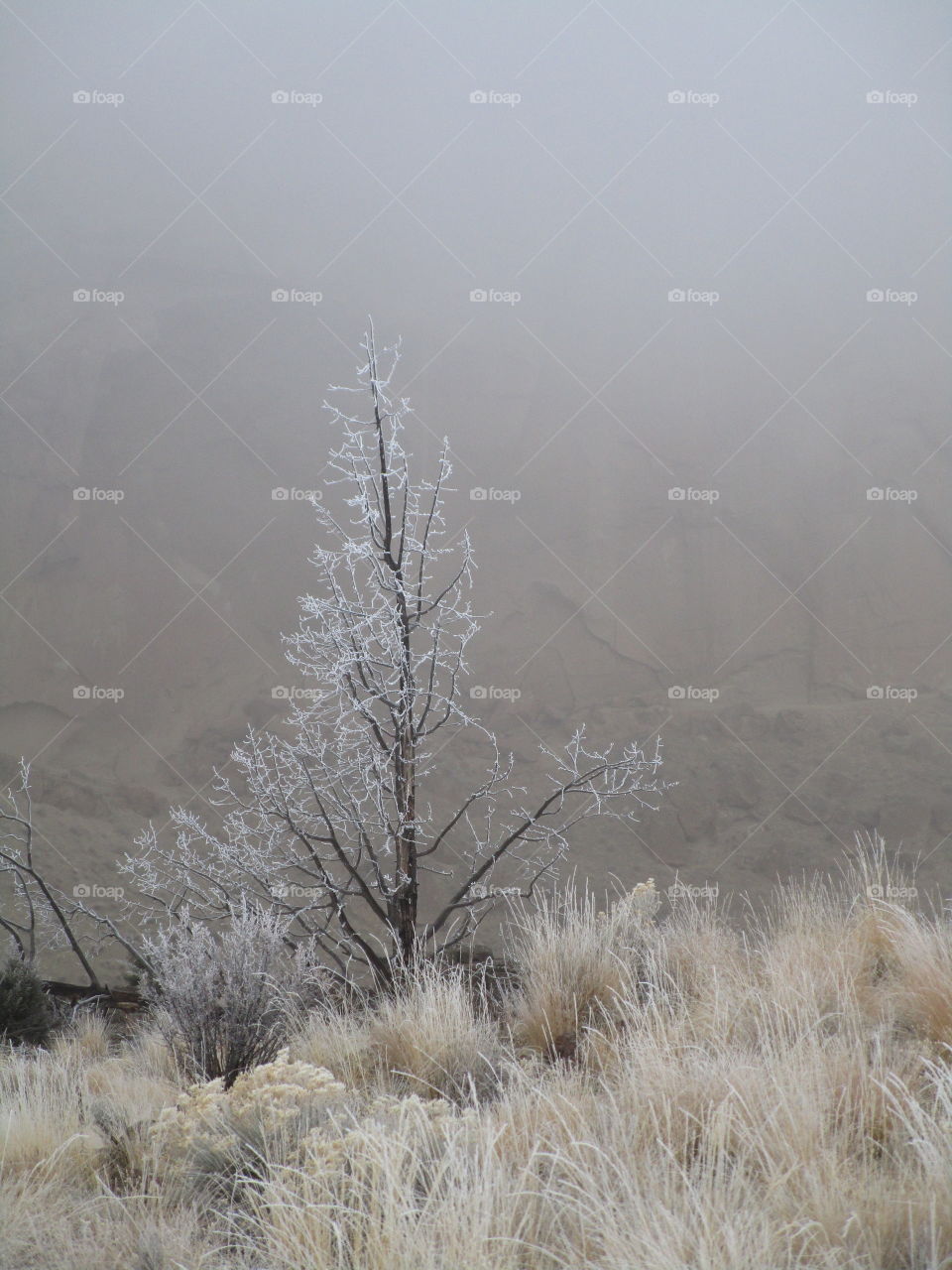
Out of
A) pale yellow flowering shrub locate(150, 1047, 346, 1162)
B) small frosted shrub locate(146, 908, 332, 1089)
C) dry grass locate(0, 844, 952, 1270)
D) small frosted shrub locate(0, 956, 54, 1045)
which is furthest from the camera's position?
small frosted shrub locate(0, 956, 54, 1045)

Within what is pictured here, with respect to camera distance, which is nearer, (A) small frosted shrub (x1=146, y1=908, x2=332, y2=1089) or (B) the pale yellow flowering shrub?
(B) the pale yellow flowering shrub

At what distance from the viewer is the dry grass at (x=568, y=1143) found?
190 centimetres

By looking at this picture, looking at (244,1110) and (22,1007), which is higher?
(244,1110)

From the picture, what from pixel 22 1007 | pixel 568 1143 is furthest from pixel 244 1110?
pixel 22 1007

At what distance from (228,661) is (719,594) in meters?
4.30

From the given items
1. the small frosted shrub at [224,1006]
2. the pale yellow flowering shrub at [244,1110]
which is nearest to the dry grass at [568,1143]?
the pale yellow flowering shrub at [244,1110]

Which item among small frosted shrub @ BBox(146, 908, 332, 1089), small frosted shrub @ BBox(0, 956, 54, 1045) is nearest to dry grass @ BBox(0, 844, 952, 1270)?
small frosted shrub @ BBox(146, 908, 332, 1089)

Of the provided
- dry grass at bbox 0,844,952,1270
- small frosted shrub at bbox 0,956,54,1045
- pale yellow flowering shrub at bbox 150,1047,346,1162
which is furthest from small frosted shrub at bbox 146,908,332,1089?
small frosted shrub at bbox 0,956,54,1045

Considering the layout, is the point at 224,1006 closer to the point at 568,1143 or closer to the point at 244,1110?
the point at 244,1110

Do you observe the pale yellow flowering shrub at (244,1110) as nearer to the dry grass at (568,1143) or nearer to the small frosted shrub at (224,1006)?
the dry grass at (568,1143)

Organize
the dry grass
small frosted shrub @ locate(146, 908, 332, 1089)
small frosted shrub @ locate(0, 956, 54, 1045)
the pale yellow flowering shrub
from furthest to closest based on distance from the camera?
small frosted shrub @ locate(0, 956, 54, 1045), small frosted shrub @ locate(146, 908, 332, 1089), the pale yellow flowering shrub, the dry grass

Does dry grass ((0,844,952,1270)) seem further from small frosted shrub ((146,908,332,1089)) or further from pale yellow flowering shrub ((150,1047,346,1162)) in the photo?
small frosted shrub ((146,908,332,1089))

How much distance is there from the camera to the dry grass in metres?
1.90

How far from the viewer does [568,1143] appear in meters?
2.42
